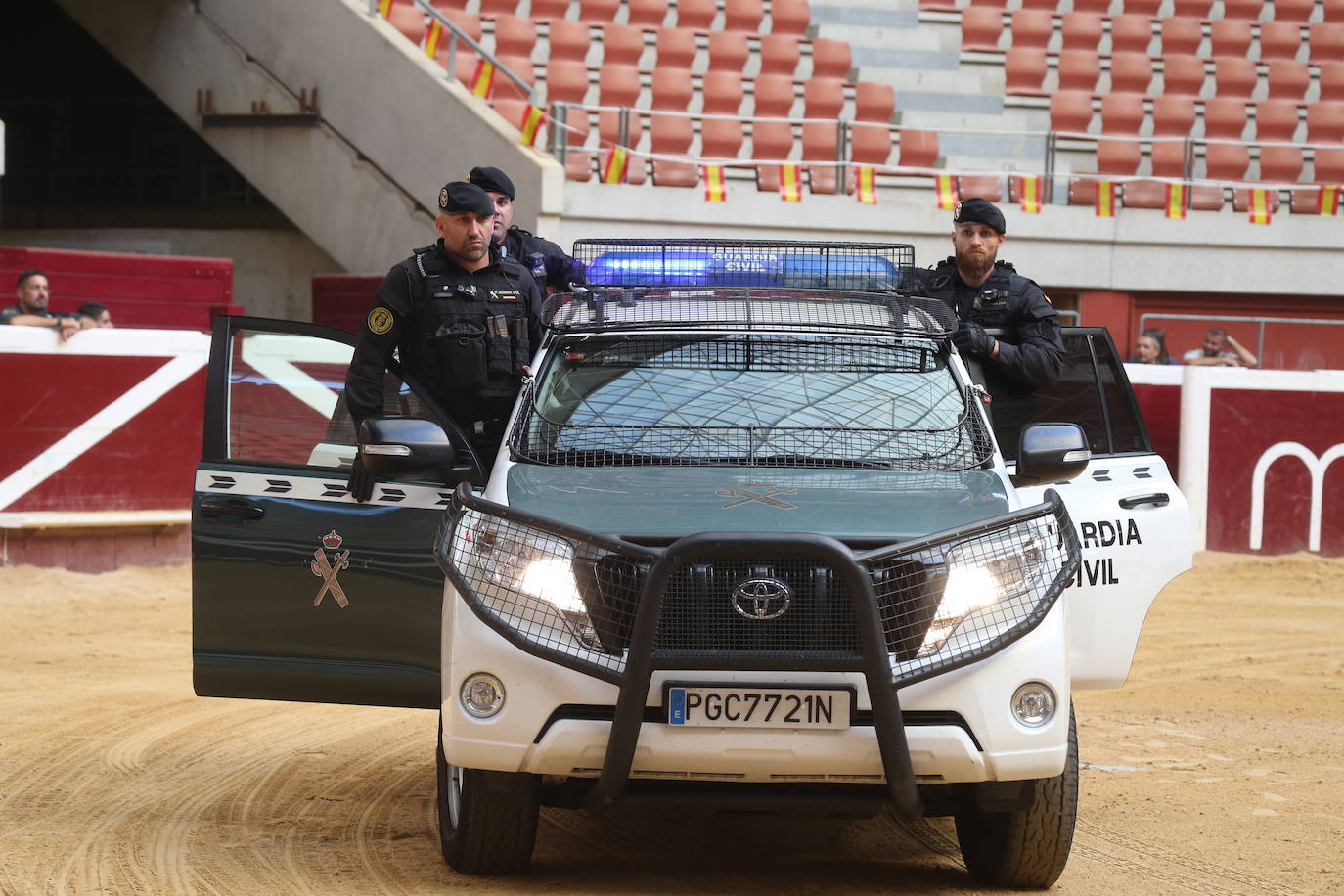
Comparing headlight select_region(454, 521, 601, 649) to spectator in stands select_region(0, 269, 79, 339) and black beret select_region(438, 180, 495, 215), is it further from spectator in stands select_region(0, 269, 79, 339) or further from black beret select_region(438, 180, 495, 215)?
spectator in stands select_region(0, 269, 79, 339)

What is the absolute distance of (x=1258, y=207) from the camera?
710 inches

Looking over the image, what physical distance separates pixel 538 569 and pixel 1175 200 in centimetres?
1463

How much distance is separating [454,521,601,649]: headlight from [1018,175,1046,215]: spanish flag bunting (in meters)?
13.7

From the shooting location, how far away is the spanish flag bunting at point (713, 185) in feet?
54.6

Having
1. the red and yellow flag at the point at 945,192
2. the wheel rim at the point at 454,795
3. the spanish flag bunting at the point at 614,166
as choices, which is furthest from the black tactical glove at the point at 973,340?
the red and yellow flag at the point at 945,192

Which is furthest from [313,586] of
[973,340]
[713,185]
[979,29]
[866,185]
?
[979,29]

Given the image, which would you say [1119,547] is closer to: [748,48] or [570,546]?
[570,546]

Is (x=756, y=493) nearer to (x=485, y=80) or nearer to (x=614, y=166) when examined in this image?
(x=614, y=166)

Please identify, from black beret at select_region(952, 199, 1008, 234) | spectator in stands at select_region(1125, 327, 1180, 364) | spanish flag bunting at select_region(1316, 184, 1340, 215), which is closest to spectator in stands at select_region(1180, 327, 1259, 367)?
spectator in stands at select_region(1125, 327, 1180, 364)

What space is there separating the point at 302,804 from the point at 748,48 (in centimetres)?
1487

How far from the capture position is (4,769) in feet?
20.7

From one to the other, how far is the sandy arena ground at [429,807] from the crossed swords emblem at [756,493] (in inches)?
42.3

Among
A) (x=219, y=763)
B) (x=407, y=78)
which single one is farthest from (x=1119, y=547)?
(x=407, y=78)

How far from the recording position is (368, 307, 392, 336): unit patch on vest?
5938 millimetres
